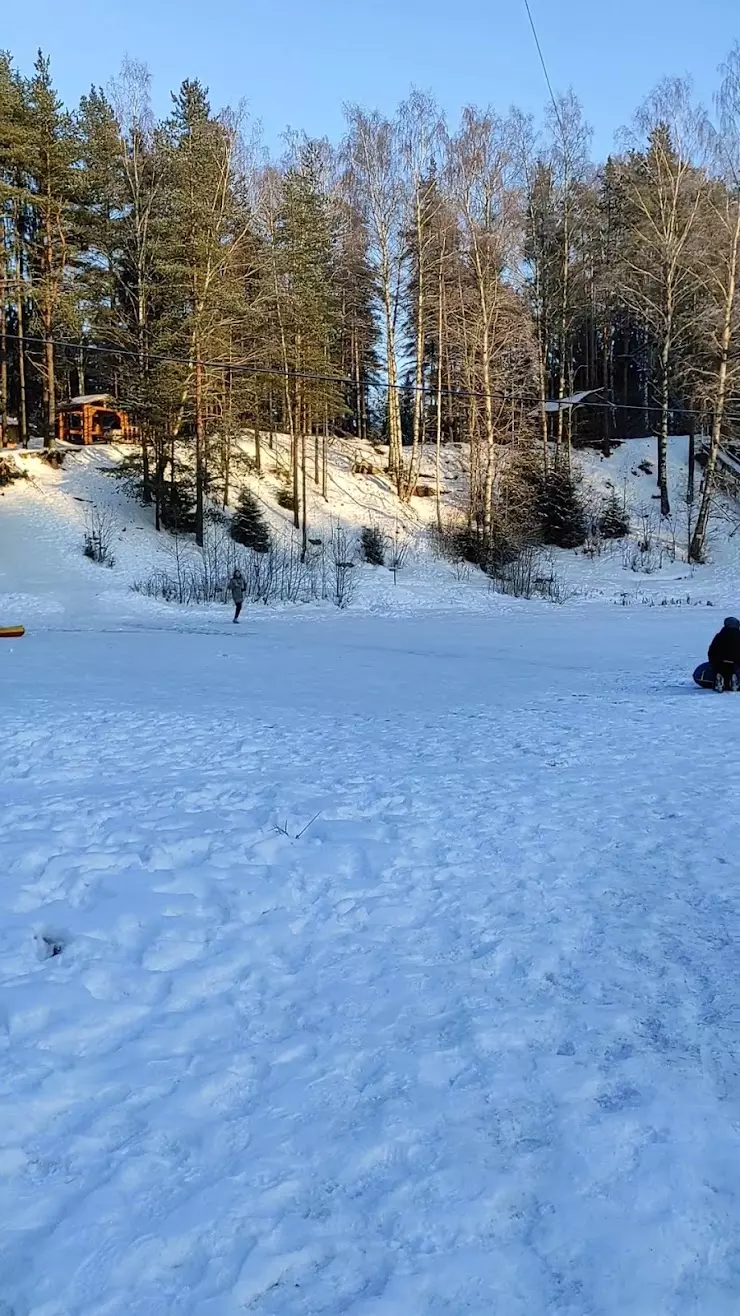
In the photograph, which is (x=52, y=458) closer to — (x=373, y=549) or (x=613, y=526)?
(x=373, y=549)

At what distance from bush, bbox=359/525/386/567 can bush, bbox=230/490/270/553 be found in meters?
3.62

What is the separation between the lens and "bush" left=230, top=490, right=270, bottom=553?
27.4m

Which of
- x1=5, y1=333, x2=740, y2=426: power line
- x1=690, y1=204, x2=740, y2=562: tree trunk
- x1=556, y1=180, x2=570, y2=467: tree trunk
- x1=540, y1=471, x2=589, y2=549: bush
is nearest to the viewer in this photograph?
x1=5, y1=333, x2=740, y2=426: power line

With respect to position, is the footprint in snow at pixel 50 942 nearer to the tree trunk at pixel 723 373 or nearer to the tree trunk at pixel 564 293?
the tree trunk at pixel 723 373

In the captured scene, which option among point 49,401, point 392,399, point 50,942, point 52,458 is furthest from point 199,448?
point 50,942

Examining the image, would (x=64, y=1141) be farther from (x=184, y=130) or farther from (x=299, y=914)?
(x=184, y=130)

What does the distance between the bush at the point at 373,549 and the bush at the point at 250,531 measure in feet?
11.9

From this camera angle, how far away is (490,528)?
27.7 meters

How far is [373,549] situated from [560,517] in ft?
26.8

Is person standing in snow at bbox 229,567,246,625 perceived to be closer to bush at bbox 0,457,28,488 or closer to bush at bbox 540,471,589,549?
bush at bbox 0,457,28,488

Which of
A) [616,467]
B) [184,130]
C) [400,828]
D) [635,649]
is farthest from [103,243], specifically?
[400,828]

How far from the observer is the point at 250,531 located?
27406mm

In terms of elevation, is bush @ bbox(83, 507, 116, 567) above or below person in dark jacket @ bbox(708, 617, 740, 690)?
above

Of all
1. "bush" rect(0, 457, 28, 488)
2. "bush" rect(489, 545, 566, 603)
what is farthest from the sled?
"bush" rect(0, 457, 28, 488)
